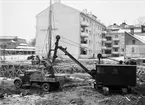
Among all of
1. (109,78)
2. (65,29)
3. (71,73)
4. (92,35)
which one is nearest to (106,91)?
(109,78)

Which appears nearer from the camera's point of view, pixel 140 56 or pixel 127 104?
pixel 127 104

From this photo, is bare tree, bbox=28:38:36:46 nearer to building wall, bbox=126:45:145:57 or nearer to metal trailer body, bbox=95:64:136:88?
building wall, bbox=126:45:145:57

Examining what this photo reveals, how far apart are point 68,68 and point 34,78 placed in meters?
11.7

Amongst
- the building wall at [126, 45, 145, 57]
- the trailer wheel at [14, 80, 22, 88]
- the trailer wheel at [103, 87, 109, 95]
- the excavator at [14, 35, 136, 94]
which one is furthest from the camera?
the building wall at [126, 45, 145, 57]

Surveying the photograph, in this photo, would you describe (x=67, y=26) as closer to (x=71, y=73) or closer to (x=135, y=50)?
(x=135, y=50)

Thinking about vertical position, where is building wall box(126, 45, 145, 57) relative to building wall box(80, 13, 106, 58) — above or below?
below

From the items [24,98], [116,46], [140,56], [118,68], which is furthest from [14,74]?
[116,46]

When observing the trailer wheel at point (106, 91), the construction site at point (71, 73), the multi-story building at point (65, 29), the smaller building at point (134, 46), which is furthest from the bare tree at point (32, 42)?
the trailer wheel at point (106, 91)

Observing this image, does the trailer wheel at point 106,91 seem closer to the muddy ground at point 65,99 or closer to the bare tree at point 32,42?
the muddy ground at point 65,99

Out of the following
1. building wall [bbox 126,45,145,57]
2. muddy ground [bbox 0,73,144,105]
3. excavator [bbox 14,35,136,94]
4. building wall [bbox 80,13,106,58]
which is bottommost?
muddy ground [bbox 0,73,144,105]

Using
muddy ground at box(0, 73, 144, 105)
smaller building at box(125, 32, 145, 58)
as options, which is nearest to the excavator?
muddy ground at box(0, 73, 144, 105)

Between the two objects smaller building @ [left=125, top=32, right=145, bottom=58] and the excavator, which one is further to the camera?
smaller building @ [left=125, top=32, right=145, bottom=58]

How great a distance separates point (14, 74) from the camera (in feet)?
74.8

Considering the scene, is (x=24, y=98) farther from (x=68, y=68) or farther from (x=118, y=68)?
(x=68, y=68)
